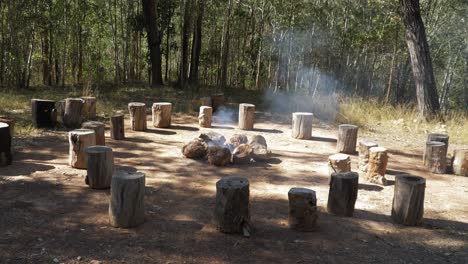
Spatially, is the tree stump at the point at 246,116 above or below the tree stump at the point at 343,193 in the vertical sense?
above

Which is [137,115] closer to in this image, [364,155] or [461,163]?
[364,155]

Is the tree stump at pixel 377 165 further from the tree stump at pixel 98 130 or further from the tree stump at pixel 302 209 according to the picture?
the tree stump at pixel 98 130

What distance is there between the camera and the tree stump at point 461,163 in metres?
5.36

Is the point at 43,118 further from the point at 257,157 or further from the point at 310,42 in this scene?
the point at 310,42

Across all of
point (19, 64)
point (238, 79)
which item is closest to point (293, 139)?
point (19, 64)

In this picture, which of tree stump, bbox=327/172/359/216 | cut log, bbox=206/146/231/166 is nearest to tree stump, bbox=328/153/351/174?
tree stump, bbox=327/172/359/216

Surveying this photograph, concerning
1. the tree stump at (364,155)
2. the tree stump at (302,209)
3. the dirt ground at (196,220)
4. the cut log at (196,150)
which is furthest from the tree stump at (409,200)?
the cut log at (196,150)

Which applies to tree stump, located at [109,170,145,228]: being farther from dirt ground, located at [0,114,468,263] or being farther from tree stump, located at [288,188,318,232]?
tree stump, located at [288,188,318,232]

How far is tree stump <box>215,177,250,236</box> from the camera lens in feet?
10.8

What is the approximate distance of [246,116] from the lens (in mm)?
7531

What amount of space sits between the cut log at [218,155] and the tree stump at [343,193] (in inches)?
69.1

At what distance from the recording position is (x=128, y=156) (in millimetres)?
5453

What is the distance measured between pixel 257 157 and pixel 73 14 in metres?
8.01

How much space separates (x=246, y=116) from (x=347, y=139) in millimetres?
2021
